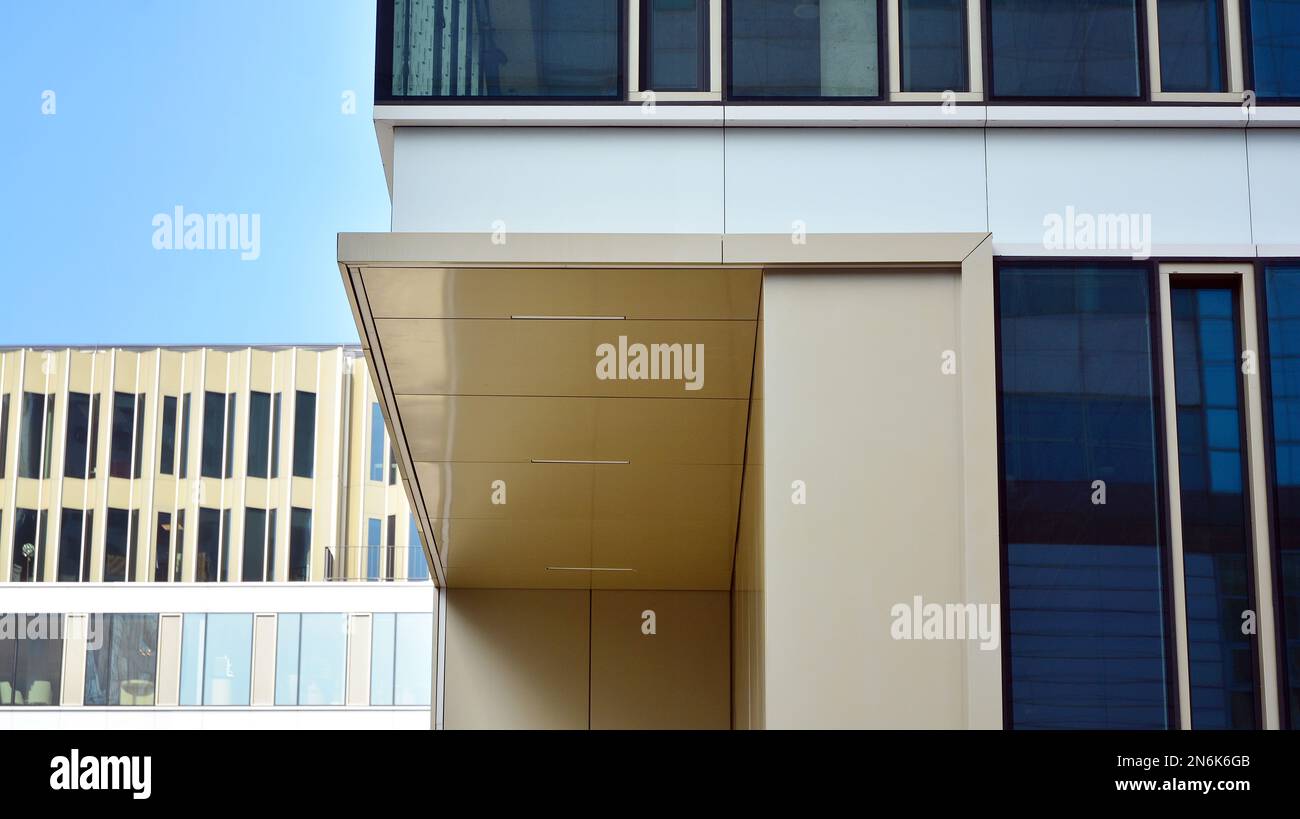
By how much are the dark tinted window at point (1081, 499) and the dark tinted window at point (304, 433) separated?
34477mm

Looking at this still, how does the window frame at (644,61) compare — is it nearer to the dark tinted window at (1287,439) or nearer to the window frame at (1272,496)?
the window frame at (1272,496)

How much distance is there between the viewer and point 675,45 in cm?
754

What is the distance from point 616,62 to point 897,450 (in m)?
2.49

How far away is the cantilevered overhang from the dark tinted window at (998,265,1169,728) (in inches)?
23.8

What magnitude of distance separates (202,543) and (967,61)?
35.0m

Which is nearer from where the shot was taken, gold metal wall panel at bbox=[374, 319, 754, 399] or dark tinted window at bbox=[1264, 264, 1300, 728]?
dark tinted window at bbox=[1264, 264, 1300, 728]

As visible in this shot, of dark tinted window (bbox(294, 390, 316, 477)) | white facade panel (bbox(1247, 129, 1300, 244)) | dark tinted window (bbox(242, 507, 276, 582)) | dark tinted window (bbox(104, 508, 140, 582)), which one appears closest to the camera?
white facade panel (bbox(1247, 129, 1300, 244))

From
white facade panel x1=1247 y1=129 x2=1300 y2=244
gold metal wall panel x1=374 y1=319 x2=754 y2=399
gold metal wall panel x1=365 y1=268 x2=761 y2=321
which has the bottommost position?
gold metal wall panel x1=374 y1=319 x2=754 y2=399

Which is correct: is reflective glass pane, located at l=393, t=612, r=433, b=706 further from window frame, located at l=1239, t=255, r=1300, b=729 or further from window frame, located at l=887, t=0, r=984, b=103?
window frame, located at l=1239, t=255, r=1300, b=729

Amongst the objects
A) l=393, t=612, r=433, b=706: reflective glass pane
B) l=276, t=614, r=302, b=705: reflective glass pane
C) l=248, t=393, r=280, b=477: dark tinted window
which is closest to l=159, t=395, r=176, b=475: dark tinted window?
l=248, t=393, r=280, b=477: dark tinted window

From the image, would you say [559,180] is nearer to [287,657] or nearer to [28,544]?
[287,657]

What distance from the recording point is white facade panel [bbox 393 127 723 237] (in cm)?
738

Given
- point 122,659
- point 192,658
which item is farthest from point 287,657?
point 122,659
